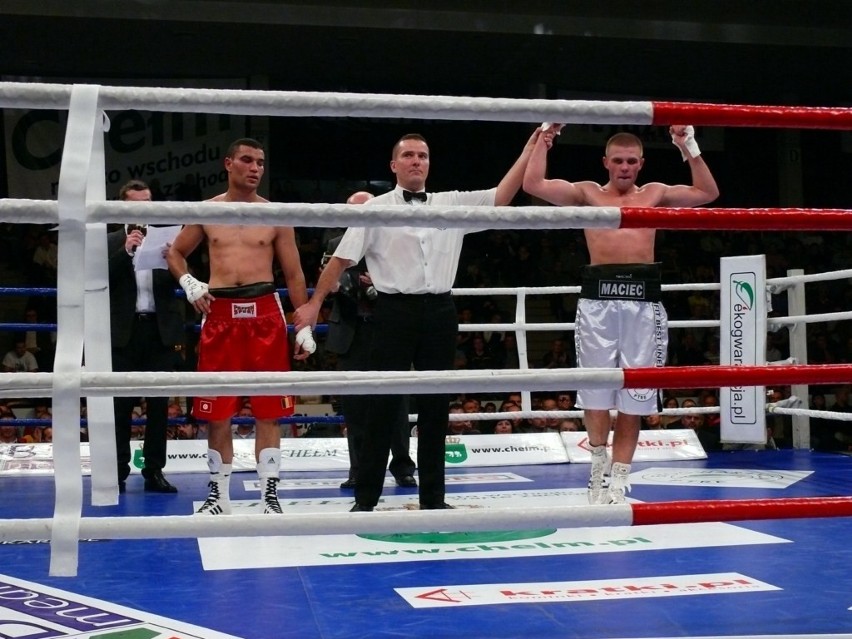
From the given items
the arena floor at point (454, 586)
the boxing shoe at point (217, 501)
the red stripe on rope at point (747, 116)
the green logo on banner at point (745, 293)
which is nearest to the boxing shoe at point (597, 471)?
the arena floor at point (454, 586)

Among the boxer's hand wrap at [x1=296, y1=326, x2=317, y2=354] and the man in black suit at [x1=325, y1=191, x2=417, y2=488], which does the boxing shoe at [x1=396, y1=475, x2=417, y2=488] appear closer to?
the man in black suit at [x1=325, y1=191, x2=417, y2=488]

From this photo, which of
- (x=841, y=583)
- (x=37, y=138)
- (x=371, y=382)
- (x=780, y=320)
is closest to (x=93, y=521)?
(x=371, y=382)

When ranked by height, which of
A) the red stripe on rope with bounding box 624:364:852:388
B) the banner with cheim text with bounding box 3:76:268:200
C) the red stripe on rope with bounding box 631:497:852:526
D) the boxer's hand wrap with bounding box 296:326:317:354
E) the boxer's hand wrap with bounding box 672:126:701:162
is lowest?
the red stripe on rope with bounding box 631:497:852:526

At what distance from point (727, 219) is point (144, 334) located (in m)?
3.18

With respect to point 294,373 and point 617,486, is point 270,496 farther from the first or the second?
point 294,373

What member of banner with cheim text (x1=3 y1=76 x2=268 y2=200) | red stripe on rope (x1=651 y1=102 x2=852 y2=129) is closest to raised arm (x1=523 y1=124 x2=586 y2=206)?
red stripe on rope (x1=651 y1=102 x2=852 y2=129)

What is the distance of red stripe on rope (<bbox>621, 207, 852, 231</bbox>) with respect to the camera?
1757 mm

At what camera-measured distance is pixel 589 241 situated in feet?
11.3

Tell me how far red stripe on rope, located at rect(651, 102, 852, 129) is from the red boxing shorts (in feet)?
6.11

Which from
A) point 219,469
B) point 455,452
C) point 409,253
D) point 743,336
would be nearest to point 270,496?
point 219,469

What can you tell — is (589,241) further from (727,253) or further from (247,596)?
(727,253)

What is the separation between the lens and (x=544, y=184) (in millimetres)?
3172

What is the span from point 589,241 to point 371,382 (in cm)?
190

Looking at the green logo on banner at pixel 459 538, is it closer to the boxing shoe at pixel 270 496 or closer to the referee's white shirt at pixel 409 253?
the boxing shoe at pixel 270 496
